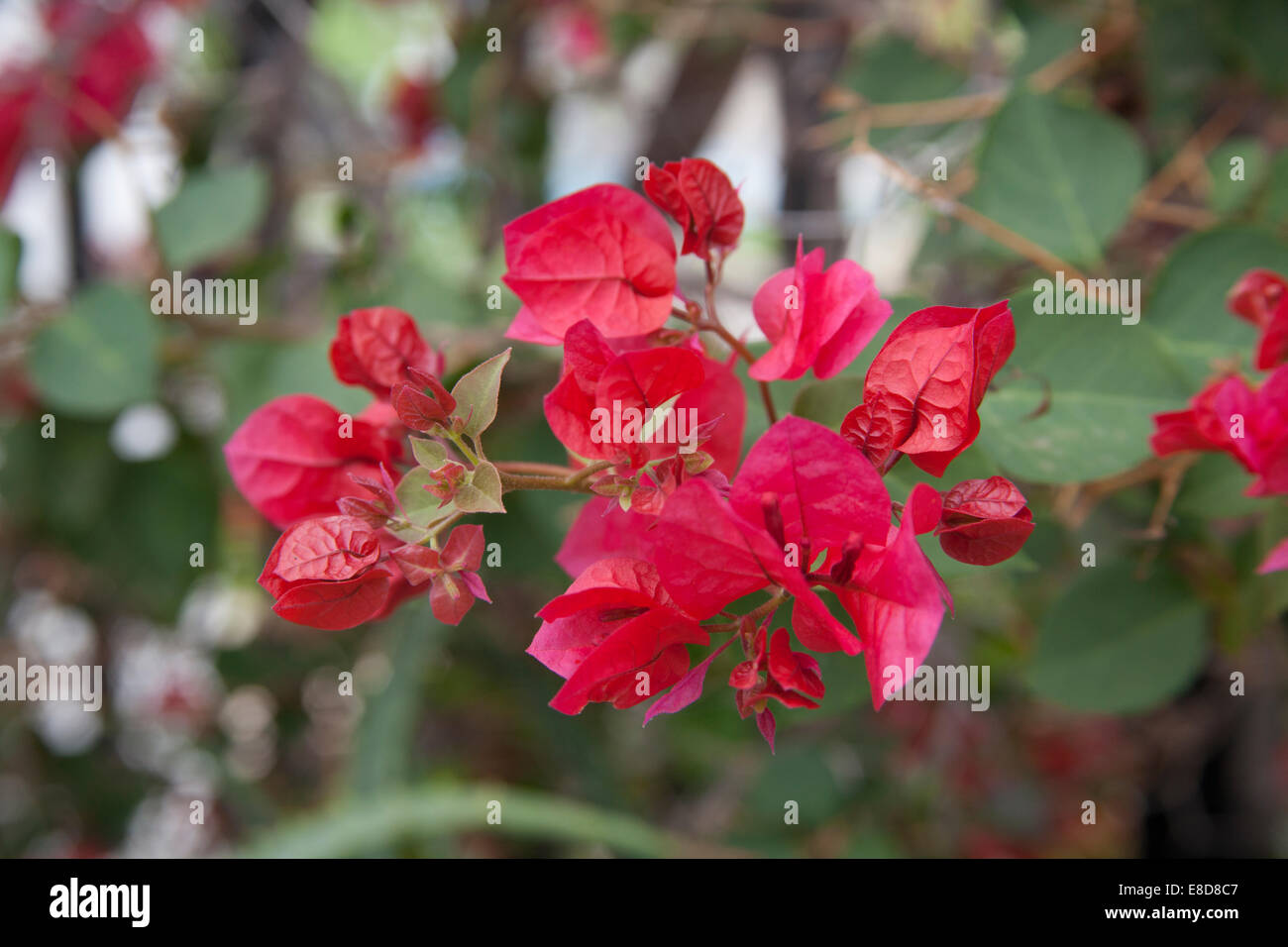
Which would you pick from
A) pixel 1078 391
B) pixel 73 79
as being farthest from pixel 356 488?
pixel 73 79

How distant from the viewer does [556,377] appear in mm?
742

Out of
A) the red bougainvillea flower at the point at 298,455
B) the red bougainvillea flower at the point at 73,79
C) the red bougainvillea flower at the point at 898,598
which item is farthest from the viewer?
the red bougainvillea flower at the point at 73,79

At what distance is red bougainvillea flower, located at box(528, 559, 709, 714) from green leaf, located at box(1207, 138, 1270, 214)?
599 millimetres

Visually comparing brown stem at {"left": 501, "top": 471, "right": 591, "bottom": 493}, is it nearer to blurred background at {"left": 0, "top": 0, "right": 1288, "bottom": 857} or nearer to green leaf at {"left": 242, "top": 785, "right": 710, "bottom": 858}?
blurred background at {"left": 0, "top": 0, "right": 1288, "bottom": 857}

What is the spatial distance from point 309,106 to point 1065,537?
3.99 feet

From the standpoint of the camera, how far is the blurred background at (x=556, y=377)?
57 centimetres

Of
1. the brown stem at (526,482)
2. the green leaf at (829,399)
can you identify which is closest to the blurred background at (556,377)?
the green leaf at (829,399)

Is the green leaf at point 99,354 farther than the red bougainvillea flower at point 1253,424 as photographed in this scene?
Yes

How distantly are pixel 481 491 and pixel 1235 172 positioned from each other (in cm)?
65

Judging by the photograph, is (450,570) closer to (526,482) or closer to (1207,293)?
(526,482)

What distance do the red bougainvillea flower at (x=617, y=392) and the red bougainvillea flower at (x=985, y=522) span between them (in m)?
0.09

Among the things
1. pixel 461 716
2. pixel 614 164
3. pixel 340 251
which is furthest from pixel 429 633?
pixel 614 164

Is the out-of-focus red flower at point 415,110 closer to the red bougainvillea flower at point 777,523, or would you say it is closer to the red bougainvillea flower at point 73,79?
the red bougainvillea flower at point 73,79
